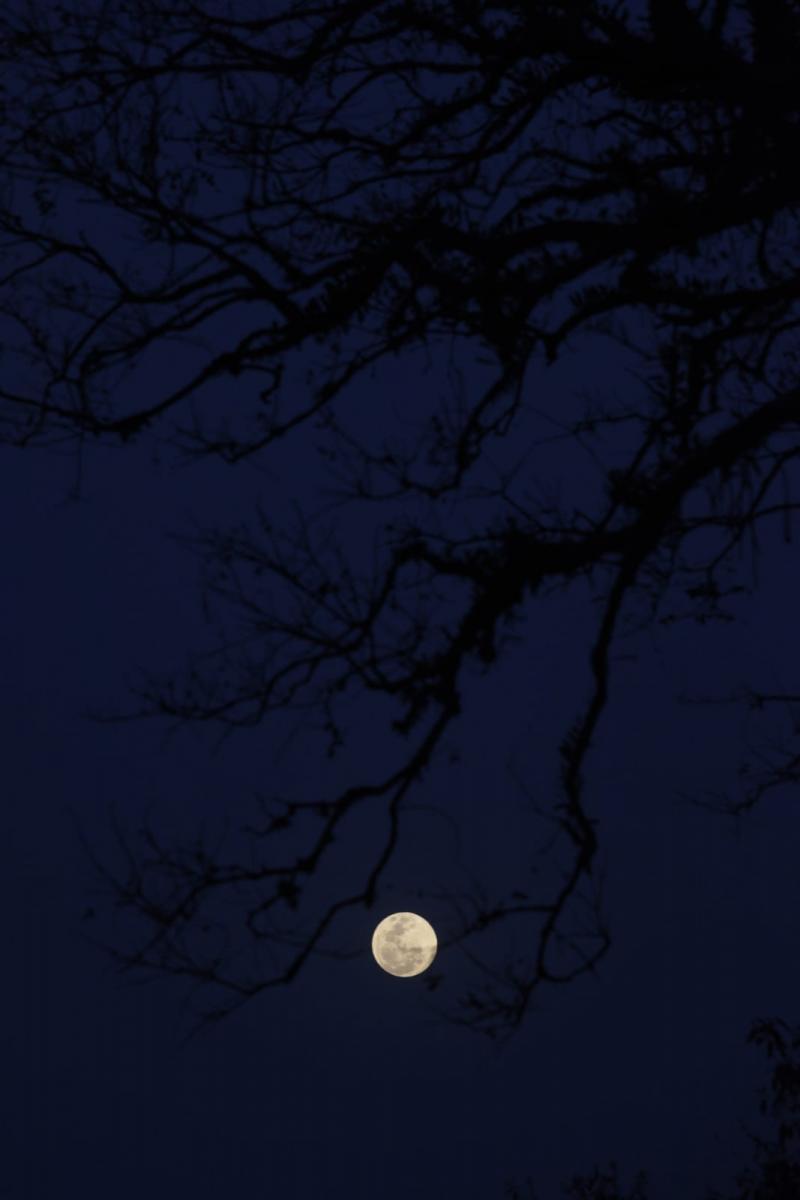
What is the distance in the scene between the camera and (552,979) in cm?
518

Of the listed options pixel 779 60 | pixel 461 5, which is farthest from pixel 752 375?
pixel 461 5

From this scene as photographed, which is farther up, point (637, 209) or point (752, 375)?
point (637, 209)

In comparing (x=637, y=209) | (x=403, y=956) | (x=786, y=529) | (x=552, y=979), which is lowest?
(x=552, y=979)

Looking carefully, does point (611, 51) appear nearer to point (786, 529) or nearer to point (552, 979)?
point (786, 529)

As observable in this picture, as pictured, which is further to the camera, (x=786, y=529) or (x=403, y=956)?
(x=403, y=956)

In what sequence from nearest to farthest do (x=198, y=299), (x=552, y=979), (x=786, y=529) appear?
(x=552, y=979) < (x=786, y=529) < (x=198, y=299)

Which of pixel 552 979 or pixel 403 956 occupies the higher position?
pixel 403 956

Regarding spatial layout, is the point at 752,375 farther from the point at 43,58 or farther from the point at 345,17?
the point at 43,58

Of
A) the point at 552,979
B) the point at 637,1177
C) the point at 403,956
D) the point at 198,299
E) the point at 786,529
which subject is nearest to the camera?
the point at 552,979

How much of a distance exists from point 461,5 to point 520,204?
76 centimetres

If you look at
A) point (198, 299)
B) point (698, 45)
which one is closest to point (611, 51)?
point (698, 45)

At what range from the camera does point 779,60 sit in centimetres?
608

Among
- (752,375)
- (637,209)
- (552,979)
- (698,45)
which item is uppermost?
(698,45)

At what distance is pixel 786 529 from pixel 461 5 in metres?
2.31
